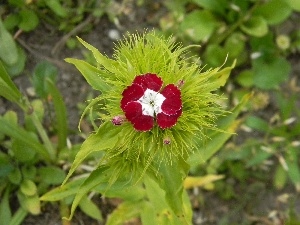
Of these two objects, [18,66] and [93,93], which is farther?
[93,93]

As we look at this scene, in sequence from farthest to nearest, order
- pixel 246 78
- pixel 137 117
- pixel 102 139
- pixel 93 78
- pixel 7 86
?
pixel 246 78, pixel 7 86, pixel 93 78, pixel 102 139, pixel 137 117

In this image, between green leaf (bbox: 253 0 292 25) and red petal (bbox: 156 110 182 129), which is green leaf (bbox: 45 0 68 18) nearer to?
green leaf (bbox: 253 0 292 25)

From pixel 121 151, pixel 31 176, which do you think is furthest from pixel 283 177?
pixel 121 151

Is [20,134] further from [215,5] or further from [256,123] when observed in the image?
[215,5]

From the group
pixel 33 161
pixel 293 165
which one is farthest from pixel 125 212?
pixel 293 165

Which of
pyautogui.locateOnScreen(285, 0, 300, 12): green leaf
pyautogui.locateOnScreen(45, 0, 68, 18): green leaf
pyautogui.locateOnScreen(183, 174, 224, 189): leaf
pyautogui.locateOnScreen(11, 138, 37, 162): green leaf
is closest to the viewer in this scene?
pyautogui.locateOnScreen(11, 138, 37, 162): green leaf

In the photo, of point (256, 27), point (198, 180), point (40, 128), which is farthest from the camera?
point (256, 27)

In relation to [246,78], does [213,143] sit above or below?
below

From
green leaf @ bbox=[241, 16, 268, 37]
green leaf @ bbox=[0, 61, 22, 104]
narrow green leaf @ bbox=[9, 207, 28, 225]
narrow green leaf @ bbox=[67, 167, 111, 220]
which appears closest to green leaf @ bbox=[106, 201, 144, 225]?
narrow green leaf @ bbox=[9, 207, 28, 225]
